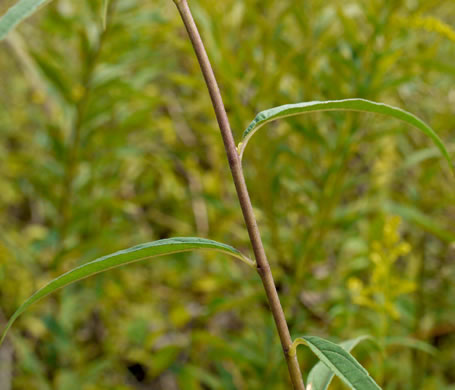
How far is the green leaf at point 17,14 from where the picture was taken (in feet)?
0.79

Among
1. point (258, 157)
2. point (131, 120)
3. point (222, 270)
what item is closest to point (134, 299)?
point (222, 270)

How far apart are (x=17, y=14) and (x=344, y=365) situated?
0.82ft

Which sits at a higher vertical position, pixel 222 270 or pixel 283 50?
pixel 283 50

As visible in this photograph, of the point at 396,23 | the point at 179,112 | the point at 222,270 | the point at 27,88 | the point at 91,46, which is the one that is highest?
the point at 27,88

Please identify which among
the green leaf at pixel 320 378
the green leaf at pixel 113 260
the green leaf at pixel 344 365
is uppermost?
the green leaf at pixel 113 260

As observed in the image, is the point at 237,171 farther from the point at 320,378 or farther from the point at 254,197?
the point at 254,197

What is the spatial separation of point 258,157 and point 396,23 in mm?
286

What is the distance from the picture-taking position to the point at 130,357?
3.61 feet

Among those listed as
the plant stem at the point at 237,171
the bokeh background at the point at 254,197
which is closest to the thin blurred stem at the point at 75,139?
the bokeh background at the point at 254,197

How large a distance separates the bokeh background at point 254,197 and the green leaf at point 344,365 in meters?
0.31

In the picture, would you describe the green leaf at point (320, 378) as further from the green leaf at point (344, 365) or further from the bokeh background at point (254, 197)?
the bokeh background at point (254, 197)

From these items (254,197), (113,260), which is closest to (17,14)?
(113,260)

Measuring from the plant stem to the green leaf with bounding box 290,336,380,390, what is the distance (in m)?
0.03

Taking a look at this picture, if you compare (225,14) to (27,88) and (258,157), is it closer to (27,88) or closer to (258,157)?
(258,157)
